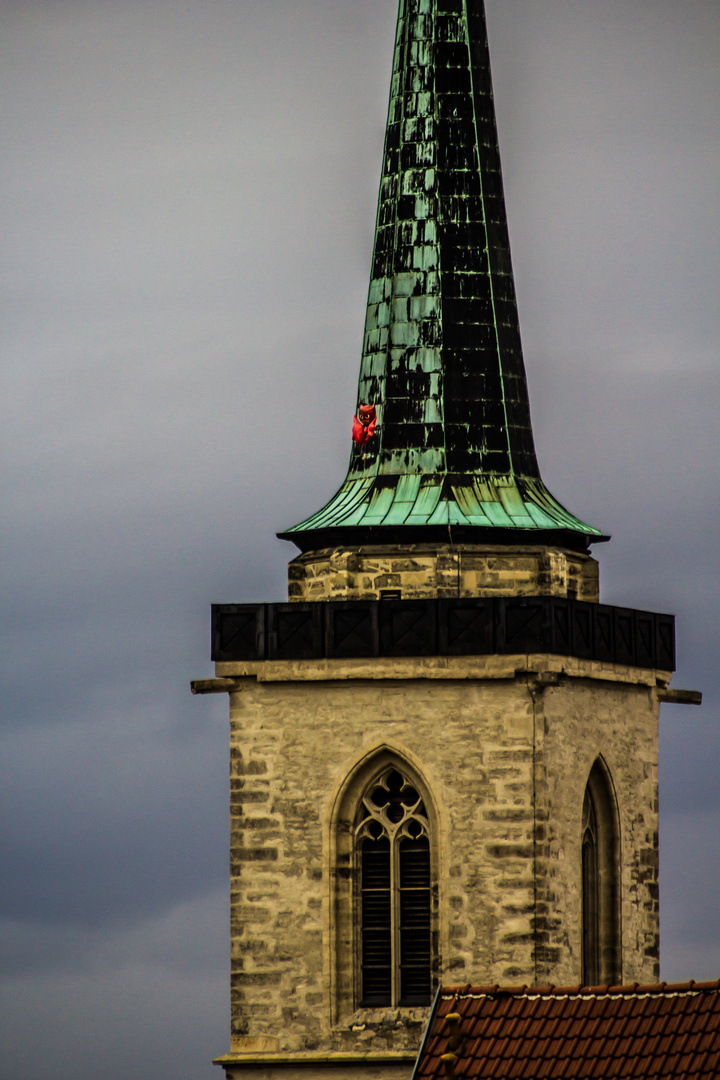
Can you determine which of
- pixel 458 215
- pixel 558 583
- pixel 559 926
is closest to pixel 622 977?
pixel 559 926

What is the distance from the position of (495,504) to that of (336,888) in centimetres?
661

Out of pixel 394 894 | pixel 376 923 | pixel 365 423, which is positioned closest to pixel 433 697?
pixel 394 894

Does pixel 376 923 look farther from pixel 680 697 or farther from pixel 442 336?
→ pixel 442 336

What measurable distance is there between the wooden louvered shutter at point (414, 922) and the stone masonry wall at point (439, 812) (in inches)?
15.3

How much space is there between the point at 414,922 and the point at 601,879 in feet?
12.6

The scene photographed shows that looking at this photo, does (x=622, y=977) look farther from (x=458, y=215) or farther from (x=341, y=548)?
(x=458, y=215)

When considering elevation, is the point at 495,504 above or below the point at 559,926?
above

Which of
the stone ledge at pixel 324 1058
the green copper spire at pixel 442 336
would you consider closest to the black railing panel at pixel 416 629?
the green copper spire at pixel 442 336

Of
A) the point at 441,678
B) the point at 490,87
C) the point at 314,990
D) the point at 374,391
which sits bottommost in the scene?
the point at 314,990

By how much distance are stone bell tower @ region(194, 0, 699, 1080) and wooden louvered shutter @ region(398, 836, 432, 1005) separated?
3cm

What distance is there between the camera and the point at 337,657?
2436 inches

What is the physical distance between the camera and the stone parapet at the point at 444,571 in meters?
62.2

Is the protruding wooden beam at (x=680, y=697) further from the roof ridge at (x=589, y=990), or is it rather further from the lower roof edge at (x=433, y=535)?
the roof ridge at (x=589, y=990)

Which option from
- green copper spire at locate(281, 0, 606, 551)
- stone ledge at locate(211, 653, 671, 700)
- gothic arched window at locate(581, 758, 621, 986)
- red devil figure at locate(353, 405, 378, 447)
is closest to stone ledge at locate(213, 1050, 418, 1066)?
gothic arched window at locate(581, 758, 621, 986)
